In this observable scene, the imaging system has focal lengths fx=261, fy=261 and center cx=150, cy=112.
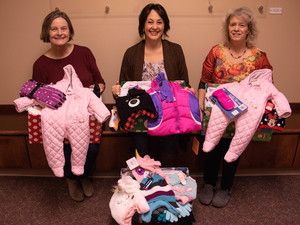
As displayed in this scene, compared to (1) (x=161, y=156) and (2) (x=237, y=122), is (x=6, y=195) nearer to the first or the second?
(1) (x=161, y=156)

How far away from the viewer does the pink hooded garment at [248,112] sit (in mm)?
1541

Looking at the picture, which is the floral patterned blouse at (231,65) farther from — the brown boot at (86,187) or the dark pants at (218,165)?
the brown boot at (86,187)

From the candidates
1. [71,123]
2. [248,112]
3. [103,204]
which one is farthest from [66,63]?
[248,112]

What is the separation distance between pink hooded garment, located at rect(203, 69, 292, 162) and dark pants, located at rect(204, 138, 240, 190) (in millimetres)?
193

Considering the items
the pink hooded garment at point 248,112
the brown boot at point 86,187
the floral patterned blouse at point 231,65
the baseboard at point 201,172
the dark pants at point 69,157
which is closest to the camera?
the pink hooded garment at point 248,112

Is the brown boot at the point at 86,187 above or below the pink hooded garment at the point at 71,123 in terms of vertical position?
below

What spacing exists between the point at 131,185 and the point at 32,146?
3.13 ft

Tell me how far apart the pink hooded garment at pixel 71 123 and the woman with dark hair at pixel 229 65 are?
2.57ft

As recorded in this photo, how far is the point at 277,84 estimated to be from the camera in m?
2.46

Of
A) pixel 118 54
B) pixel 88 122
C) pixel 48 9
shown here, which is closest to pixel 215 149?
pixel 88 122

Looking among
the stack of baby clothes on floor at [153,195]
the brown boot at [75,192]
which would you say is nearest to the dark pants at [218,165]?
the stack of baby clothes on floor at [153,195]

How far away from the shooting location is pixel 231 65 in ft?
6.10

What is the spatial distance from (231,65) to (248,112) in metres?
0.45

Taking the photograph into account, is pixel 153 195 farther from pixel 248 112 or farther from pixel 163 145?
pixel 248 112
